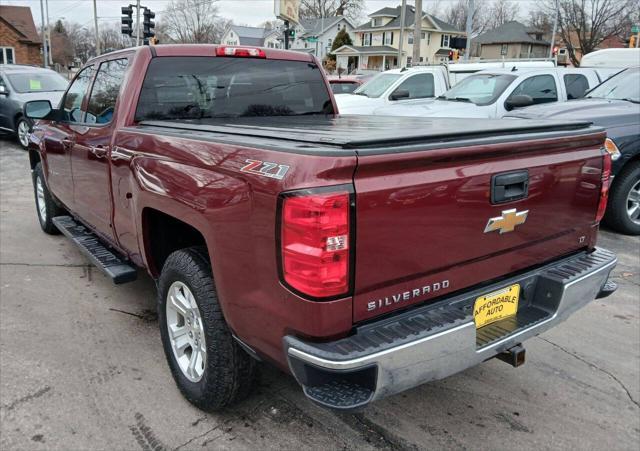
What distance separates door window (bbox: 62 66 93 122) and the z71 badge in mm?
2892

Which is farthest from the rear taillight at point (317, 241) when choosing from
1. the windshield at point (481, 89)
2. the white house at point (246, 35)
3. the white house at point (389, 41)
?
the white house at point (246, 35)

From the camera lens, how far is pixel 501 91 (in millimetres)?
9305

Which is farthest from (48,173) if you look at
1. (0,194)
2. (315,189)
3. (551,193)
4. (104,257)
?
(551,193)

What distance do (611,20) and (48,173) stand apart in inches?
1936

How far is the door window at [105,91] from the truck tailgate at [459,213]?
2.48 m

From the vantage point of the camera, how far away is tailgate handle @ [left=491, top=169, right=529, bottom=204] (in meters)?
2.41

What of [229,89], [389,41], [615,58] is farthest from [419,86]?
[389,41]

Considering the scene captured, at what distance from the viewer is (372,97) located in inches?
457

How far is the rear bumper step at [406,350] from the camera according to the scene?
2.01m

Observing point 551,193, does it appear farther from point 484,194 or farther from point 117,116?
point 117,116

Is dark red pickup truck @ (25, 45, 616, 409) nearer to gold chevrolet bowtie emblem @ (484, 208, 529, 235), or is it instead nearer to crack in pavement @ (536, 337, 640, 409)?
gold chevrolet bowtie emblem @ (484, 208, 529, 235)

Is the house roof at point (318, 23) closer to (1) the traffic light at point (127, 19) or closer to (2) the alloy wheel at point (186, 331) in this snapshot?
(1) the traffic light at point (127, 19)

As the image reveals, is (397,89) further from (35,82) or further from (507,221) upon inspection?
(507,221)

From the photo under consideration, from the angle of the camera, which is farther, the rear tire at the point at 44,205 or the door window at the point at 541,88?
the door window at the point at 541,88
